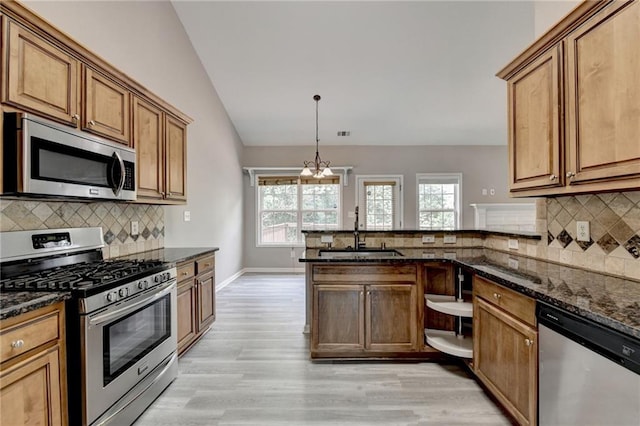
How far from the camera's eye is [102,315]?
5.47 ft

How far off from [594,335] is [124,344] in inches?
90.8

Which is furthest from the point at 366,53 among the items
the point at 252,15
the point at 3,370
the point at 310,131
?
the point at 3,370

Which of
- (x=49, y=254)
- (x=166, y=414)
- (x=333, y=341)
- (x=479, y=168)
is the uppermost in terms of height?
(x=479, y=168)

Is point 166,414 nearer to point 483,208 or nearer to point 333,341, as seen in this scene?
point 333,341

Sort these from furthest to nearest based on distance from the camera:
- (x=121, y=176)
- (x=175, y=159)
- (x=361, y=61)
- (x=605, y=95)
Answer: (x=361, y=61) < (x=175, y=159) < (x=121, y=176) < (x=605, y=95)

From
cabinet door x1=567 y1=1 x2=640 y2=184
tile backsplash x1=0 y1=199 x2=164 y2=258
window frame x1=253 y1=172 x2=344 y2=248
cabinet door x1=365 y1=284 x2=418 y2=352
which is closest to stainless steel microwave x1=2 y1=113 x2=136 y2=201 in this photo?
tile backsplash x1=0 y1=199 x2=164 y2=258

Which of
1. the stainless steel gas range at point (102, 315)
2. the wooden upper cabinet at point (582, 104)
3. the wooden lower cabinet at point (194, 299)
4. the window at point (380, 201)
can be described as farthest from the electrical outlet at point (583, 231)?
the window at point (380, 201)

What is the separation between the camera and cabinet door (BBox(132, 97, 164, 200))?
2580 mm

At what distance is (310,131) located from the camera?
20.6 ft

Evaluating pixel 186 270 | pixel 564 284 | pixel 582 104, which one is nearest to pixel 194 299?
pixel 186 270

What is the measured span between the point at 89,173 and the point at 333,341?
214 cm

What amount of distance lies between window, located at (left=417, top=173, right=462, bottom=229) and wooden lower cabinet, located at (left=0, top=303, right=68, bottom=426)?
6193mm

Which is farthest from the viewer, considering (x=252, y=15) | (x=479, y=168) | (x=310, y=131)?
(x=479, y=168)

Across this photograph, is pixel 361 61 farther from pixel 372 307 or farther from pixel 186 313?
pixel 186 313
